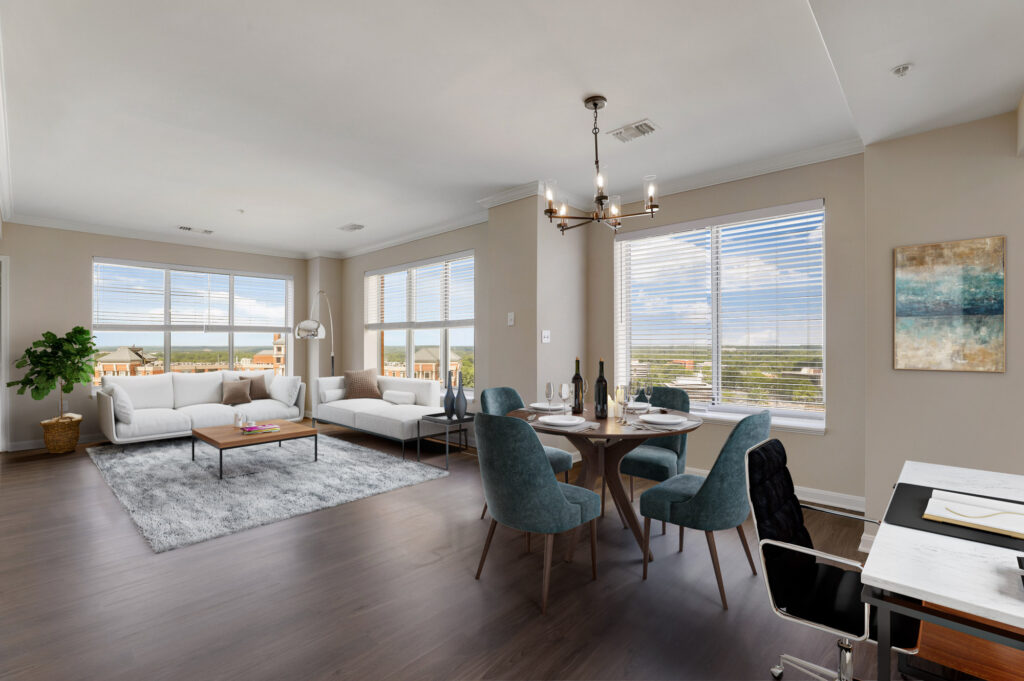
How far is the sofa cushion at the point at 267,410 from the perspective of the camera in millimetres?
6234

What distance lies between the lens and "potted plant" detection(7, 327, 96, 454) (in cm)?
532

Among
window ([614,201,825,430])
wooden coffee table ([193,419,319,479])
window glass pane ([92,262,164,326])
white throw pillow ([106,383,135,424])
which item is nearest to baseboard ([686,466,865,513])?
window ([614,201,825,430])

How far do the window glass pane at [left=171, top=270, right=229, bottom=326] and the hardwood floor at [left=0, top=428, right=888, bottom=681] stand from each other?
401 cm

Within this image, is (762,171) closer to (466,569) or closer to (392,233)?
(466,569)

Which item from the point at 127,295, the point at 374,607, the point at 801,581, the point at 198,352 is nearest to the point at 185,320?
the point at 198,352

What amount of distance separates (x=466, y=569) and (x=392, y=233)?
513cm

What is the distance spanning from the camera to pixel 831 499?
12.2 ft

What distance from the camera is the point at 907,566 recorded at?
43.9 inches

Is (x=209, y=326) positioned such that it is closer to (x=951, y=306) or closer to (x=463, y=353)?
(x=463, y=353)

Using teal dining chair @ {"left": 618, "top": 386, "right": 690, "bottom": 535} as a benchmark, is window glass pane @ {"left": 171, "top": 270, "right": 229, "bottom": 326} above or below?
above

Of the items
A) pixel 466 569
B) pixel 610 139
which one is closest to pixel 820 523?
pixel 466 569

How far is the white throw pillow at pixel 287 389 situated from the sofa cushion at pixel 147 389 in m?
1.26

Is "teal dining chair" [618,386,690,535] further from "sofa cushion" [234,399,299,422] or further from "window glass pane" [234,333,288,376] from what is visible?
"window glass pane" [234,333,288,376]

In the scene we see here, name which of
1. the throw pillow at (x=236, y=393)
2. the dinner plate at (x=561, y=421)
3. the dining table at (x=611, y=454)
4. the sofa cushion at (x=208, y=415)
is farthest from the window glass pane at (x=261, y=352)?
the dinner plate at (x=561, y=421)
